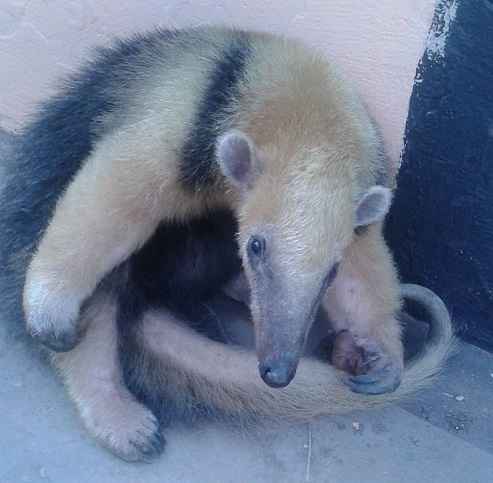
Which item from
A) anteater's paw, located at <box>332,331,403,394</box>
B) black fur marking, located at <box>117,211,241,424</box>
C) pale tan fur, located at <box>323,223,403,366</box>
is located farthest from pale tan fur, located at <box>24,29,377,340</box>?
anteater's paw, located at <box>332,331,403,394</box>

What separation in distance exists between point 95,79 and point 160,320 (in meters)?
1.15

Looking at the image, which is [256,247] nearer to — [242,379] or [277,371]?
[277,371]

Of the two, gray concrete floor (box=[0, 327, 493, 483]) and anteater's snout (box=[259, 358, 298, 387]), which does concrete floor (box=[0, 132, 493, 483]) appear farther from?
anteater's snout (box=[259, 358, 298, 387])

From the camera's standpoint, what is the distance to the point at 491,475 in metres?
3.85

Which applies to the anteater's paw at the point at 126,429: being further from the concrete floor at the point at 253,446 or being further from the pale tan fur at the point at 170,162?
the pale tan fur at the point at 170,162

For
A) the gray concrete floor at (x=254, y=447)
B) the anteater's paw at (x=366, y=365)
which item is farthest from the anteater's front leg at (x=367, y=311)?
the gray concrete floor at (x=254, y=447)

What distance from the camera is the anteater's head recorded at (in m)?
3.23

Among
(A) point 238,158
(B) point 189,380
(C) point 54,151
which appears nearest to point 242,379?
(B) point 189,380

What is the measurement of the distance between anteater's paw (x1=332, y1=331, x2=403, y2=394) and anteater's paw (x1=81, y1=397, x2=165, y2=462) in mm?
851

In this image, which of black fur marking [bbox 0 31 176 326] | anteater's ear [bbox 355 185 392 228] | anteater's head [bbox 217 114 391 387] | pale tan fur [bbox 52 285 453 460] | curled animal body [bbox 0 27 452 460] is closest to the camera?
anteater's head [bbox 217 114 391 387]

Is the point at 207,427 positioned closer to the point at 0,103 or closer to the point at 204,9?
the point at 204,9

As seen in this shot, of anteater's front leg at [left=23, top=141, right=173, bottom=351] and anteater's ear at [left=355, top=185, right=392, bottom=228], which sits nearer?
anteater's ear at [left=355, top=185, right=392, bottom=228]

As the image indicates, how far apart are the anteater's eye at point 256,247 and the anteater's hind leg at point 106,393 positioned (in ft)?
2.94

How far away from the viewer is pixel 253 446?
3.86 m
